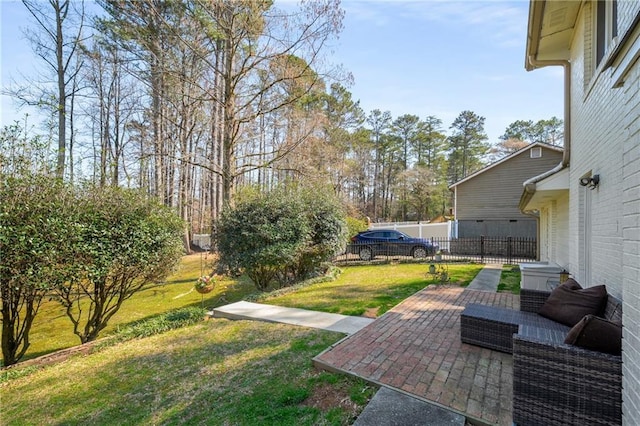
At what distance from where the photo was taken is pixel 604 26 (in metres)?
4.21

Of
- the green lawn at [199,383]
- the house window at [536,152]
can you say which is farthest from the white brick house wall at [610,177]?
the house window at [536,152]

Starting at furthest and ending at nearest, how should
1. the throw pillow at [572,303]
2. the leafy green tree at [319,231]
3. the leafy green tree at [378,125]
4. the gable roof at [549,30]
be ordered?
1. the leafy green tree at [378,125]
2. the leafy green tree at [319,231]
3. the gable roof at [549,30]
4. the throw pillow at [572,303]

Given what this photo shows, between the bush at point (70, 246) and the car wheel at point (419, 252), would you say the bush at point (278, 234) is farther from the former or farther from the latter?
the car wheel at point (419, 252)

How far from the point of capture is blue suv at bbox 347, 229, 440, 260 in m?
14.3

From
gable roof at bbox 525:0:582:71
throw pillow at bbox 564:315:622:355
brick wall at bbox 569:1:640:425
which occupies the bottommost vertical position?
throw pillow at bbox 564:315:622:355

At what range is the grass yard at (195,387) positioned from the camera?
8.71ft

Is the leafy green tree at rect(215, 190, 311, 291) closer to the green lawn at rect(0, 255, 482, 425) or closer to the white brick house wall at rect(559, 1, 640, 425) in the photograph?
the green lawn at rect(0, 255, 482, 425)

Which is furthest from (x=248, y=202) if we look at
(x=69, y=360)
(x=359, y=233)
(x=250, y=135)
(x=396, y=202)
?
(x=396, y=202)

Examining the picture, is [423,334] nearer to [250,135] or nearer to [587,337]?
[587,337]

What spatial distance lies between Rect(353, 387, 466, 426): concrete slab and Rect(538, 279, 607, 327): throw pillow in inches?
77.6

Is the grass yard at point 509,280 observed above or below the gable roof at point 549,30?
below

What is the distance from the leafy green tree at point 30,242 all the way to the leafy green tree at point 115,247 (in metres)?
0.16

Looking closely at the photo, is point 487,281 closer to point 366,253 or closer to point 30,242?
point 366,253

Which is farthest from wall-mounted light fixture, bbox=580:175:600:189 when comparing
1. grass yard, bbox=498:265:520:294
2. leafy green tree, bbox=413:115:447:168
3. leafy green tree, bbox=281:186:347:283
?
leafy green tree, bbox=413:115:447:168
